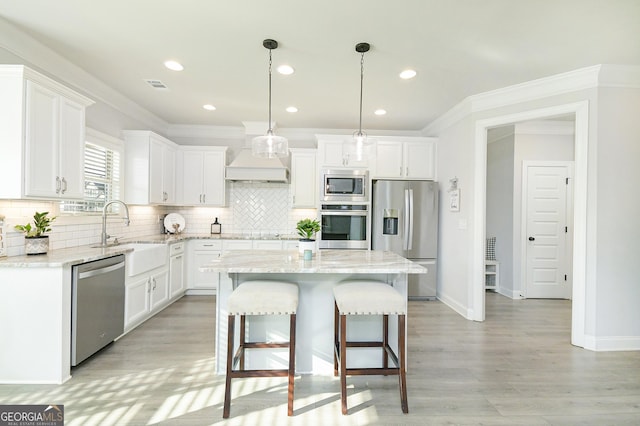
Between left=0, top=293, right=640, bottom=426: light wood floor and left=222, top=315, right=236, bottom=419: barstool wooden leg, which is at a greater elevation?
→ left=222, top=315, right=236, bottom=419: barstool wooden leg

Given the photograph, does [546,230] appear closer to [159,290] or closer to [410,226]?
[410,226]

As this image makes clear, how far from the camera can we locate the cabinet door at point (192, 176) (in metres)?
4.82

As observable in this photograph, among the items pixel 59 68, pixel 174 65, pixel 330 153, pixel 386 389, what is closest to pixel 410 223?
pixel 330 153

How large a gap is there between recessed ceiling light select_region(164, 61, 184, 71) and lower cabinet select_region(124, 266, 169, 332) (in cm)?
215

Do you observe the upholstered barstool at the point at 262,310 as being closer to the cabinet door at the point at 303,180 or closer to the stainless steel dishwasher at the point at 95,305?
the stainless steel dishwasher at the point at 95,305

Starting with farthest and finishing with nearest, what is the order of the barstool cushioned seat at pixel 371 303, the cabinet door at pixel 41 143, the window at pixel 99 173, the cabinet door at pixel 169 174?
the cabinet door at pixel 169 174 → the window at pixel 99 173 → the cabinet door at pixel 41 143 → the barstool cushioned seat at pixel 371 303

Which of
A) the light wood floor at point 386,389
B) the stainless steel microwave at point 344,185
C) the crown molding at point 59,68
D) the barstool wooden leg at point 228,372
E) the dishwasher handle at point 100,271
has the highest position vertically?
the crown molding at point 59,68

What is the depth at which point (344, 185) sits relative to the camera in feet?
15.0

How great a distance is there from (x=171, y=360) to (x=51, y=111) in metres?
2.25

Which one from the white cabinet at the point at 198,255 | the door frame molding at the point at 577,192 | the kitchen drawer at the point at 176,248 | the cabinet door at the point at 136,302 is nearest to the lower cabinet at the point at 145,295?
the cabinet door at the point at 136,302

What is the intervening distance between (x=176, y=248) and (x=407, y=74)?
11.9 ft

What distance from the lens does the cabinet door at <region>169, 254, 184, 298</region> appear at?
4086mm

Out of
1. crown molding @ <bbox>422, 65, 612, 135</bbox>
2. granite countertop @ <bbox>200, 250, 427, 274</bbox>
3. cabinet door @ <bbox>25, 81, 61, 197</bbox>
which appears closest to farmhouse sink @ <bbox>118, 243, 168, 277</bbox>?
cabinet door @ <bbox>25, 81, 61, 197</bbox>

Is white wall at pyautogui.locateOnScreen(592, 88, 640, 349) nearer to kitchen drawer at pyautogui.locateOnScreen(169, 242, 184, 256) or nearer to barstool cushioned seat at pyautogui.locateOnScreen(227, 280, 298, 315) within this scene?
barstool cushioned seat at pyautogui.locateOnScreen(227, 280, 298, 315)
